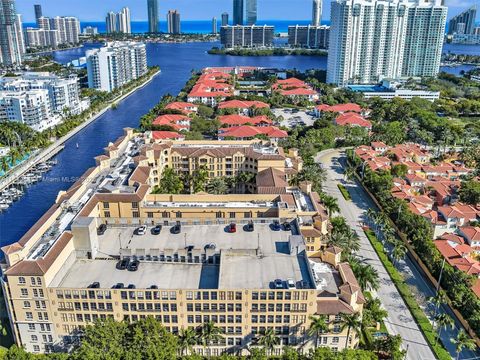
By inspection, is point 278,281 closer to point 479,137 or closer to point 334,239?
point 334,239

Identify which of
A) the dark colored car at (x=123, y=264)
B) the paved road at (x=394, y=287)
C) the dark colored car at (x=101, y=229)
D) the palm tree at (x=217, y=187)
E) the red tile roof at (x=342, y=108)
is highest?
the dark colored car at (x=101, y=229)

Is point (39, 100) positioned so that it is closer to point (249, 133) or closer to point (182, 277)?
point (249, 133)

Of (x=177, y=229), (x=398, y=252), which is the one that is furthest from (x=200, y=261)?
(x=398, y=252)

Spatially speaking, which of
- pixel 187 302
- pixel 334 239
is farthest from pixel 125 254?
pixel 334 239

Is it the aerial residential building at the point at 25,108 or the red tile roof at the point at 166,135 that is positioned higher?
the aerial residential building at the point at 25,108

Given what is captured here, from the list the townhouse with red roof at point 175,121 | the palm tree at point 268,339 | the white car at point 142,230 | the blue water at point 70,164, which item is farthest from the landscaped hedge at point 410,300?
the townhouse with red roof at point 175,121

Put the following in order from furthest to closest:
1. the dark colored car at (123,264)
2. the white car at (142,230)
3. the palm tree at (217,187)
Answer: the palm tree at (217,187)
the white car at (142,230)
the dark colored car at (123,264)

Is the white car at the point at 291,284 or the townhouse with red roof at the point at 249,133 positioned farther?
the townhouse with red roof at the point at 249,133

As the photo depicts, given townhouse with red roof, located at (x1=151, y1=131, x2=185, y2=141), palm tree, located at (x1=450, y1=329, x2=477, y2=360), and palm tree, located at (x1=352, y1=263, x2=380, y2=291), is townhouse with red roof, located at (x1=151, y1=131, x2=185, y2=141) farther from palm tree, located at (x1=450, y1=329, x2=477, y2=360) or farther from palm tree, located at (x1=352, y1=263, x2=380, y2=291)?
palm tree, located at (x1=450, y1=329, x2=477, y2=360)

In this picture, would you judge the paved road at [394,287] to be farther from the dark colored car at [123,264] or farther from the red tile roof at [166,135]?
the red tile roof at [166,135]
